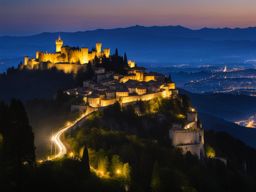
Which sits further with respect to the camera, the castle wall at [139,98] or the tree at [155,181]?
the castle wall at [139,98]

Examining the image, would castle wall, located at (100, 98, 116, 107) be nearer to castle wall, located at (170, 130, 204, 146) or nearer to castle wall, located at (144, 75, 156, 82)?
castle wall, located at (170, 130, 204, 146)

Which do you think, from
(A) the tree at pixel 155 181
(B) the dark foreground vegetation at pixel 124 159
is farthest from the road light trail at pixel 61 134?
(A) the tree at pixel 155 181

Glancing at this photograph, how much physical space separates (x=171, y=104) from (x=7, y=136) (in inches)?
1167

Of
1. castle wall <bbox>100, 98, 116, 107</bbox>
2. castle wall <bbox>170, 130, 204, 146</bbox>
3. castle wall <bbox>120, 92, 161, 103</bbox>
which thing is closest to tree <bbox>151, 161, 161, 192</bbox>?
castle wall <bbox>170, 130, 204, 146</bbox>

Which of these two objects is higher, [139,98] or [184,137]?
[139,98]

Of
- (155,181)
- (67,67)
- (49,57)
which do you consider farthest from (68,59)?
(155,181)

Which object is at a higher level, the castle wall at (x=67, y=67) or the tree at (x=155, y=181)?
the castle wall at (x=67, y=67)

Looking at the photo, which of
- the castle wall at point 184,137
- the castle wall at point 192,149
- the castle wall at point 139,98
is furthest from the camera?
the castle wall at point 139,98

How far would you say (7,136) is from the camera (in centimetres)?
2700

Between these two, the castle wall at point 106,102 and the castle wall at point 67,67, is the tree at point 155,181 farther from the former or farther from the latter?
the castle wall at point 67,67

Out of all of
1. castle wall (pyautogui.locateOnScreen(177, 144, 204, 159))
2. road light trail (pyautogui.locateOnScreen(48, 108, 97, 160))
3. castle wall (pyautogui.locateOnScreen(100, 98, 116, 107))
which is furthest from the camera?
castle wall (pyautogui.locateOnScreen(100, 98, 116, 107))

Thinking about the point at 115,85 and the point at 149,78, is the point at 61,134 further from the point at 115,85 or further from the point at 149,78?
the point at 149,78

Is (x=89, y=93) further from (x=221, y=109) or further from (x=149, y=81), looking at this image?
(x=221, y=109)

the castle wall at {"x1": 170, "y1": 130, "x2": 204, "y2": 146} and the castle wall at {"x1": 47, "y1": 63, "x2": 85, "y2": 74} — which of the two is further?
the castle wall at {"x1": 47, "y1": 63, "x2": 85, "y2": 74}
